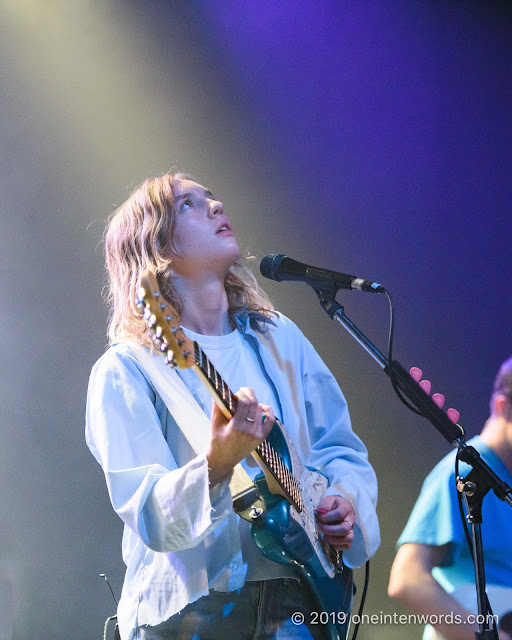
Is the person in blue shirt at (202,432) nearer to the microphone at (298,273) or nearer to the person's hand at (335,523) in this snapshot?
the person's hand at (335,523)

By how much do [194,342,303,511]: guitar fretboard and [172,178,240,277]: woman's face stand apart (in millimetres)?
636

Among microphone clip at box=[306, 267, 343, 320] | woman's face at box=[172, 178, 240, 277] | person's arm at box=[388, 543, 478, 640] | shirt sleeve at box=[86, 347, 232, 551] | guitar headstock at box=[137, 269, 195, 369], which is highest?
woman's face at box=[172, 178, 240, 277]

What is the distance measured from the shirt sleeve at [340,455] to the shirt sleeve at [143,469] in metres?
0.47

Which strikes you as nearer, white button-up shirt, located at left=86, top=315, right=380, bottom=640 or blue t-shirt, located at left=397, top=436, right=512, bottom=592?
white button-up shirt, located at left=86, top=315, right=380, bottom=640

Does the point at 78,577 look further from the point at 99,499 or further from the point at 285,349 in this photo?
the point at 285,349

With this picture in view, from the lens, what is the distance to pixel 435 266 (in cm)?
391

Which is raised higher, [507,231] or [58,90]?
[58,90]

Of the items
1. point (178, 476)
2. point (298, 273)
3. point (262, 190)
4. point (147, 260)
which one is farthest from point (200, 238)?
point (262, 190)

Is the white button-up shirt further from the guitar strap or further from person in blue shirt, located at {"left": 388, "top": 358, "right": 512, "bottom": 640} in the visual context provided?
person in blue shirt, located at {"left": 388, "top": 358, "right": 512, "bottom": 640}

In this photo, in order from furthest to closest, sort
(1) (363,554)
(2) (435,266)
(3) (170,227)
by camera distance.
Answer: (2) (435,266) → (3) (170,227) → (1) (363,554)

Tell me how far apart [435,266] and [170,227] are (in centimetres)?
212

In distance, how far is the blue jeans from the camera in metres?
1.65

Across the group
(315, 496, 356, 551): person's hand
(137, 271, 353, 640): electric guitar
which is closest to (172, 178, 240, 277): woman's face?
(137, 271, 353, 640): electric guitar

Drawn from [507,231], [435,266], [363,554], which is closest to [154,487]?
[363,554]
